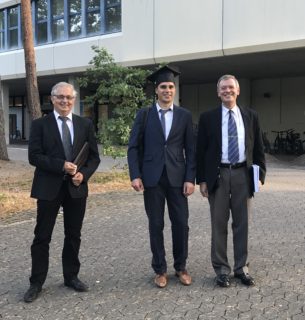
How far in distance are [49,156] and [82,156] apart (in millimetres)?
286

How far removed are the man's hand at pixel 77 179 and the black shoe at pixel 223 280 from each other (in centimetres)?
153

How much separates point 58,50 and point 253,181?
21.1 metres

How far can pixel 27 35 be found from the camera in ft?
47.2

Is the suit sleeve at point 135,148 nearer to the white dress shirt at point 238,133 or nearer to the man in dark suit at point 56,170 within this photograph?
the man in dark suit at point 56,170

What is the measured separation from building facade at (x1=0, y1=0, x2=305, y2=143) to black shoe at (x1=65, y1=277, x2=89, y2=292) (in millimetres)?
12558

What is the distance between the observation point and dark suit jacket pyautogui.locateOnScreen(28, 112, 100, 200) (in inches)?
176

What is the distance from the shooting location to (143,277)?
16.8 feet

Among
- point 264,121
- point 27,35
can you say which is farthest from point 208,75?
point 27,35

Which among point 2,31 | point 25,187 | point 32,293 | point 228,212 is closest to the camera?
point 32,293

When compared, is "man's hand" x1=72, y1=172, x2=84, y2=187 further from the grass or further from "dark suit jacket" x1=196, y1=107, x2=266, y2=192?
the grass

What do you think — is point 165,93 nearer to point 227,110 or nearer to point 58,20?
point 227,110

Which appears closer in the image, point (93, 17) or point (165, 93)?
point (165, 93)

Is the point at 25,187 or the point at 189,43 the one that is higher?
the point at 189,43

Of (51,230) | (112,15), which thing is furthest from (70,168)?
(112,15)
